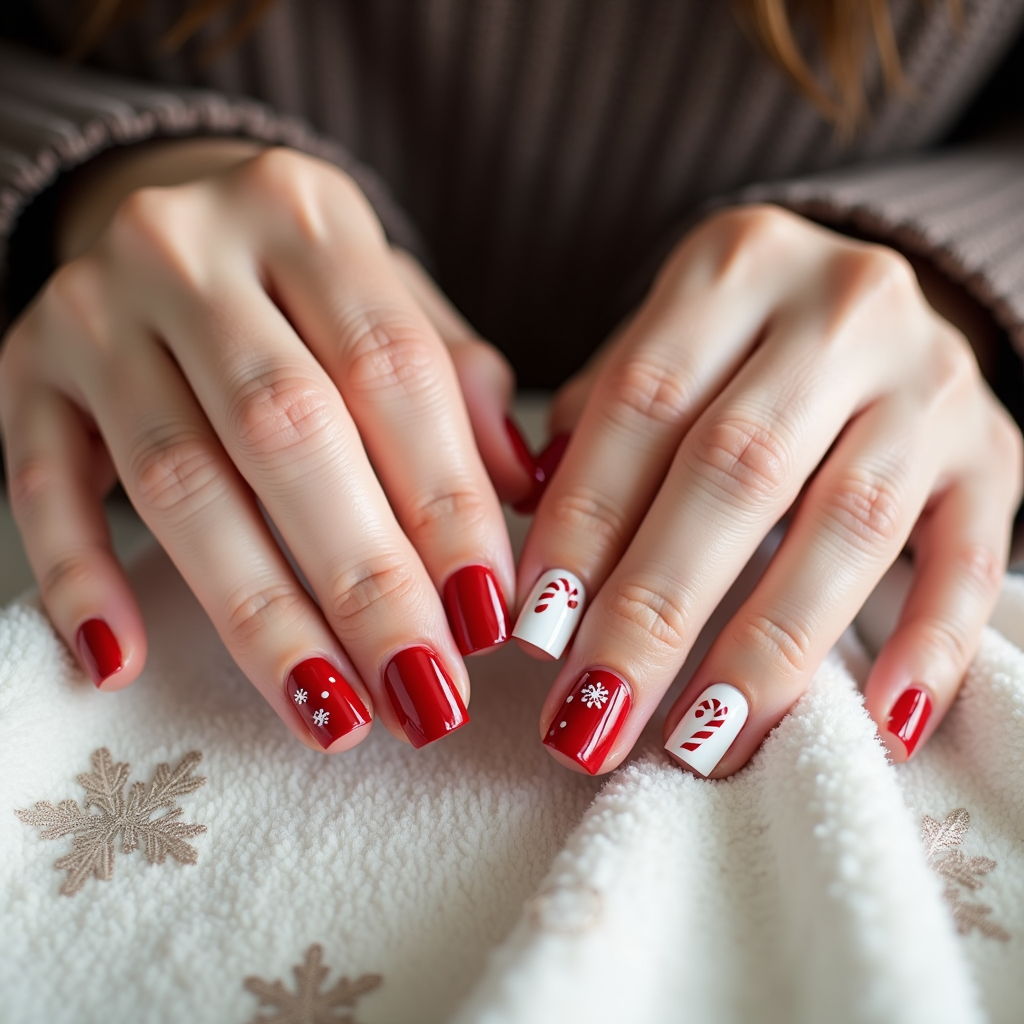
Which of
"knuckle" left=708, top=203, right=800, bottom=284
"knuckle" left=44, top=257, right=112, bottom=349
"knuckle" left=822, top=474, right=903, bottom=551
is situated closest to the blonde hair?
"knuckle" left=708, top=203, right=800, bottom=284

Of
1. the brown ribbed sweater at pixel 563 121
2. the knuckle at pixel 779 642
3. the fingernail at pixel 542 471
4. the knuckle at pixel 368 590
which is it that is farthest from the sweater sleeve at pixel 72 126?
the knuckle at pixel 779 642

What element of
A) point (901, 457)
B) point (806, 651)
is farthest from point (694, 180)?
point (806, 651)

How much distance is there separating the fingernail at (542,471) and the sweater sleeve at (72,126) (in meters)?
0.41

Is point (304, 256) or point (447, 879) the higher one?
point (304, 256)

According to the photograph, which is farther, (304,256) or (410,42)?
(410,42)

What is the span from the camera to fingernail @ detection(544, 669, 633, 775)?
0.46m

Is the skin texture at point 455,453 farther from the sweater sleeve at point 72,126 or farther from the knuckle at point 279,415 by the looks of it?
the sweater sleeve at point 72,126

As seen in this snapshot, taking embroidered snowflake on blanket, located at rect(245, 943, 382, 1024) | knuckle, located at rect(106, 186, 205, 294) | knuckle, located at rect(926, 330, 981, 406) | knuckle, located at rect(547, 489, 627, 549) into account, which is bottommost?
embroidered snowflake on blanket, located at rect(245, 943, 382, 1024)

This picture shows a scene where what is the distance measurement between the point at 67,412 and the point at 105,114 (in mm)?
323

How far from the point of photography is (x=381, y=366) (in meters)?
0.52

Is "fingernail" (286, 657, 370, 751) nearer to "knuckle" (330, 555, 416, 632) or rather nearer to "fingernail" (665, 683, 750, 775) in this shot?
"knuckle" (330, 555, 416, 632)

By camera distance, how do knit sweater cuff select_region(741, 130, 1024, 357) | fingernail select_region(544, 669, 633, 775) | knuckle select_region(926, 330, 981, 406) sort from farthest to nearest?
knit sweater cuff select_region(741, 130, 1024, 357)
knuckle select_region(926, 330, 981, 406)
fingernail select_region(544, 669, 633, 775)

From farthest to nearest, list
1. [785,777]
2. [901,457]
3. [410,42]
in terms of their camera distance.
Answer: [410,42], [901,457], [785,777]

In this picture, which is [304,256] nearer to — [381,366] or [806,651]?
[381,366]
